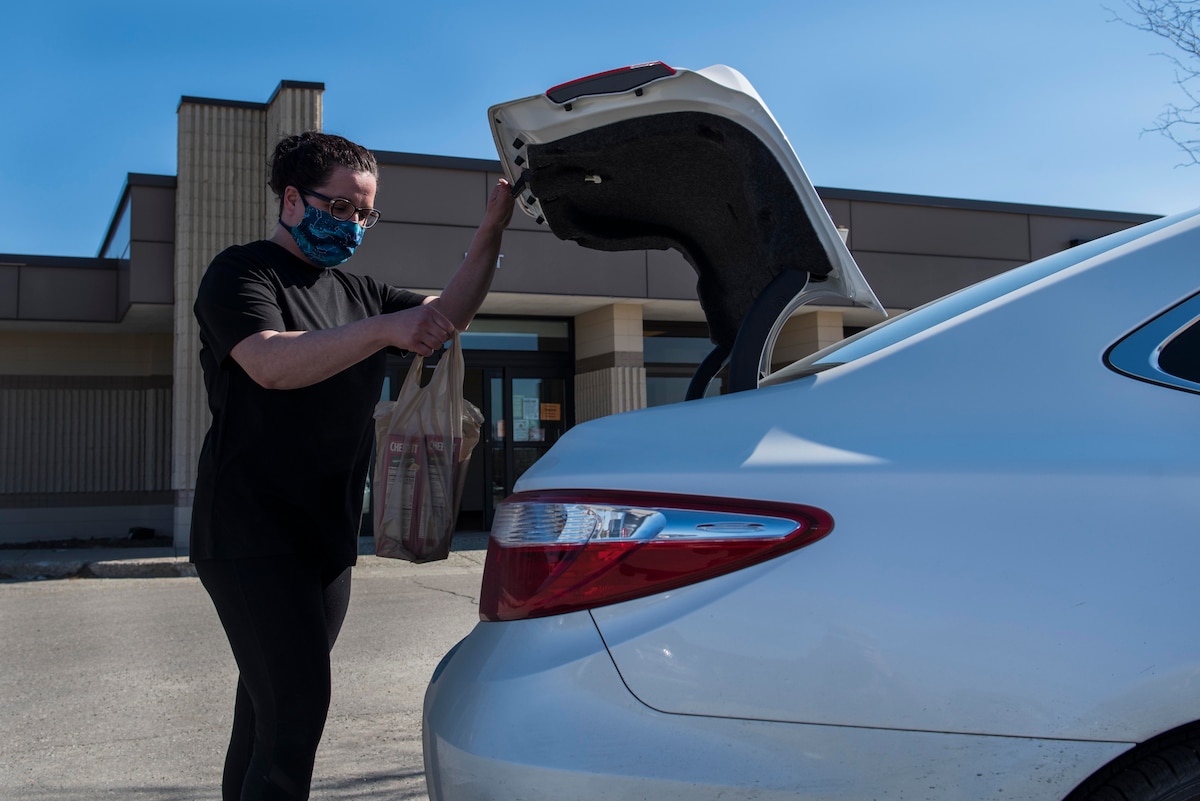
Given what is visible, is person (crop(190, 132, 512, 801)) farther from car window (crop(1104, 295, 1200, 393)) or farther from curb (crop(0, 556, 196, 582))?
curb (crop(0, 556, 196, 582))

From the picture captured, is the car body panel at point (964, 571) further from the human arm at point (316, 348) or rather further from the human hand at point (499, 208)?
the human hand at point (499, 208)

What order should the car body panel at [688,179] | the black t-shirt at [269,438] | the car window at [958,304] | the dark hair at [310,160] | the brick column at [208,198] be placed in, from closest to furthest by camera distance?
the car window at [958,304]
the car body panel at [688,179]
the black t-shirt at [269,438]
the dark hair at [310,160]
the brick column at [208,198]

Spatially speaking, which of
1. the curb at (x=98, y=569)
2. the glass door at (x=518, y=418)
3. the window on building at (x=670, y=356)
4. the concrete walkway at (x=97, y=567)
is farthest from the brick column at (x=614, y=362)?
the curb at (x=98, y=569)

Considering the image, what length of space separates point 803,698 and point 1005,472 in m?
0.46

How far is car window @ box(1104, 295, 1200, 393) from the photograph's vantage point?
5.31ft

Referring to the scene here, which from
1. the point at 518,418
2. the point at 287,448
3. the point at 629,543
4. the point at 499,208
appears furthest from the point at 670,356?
the point at 629,543

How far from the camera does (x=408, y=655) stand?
5.89 meters

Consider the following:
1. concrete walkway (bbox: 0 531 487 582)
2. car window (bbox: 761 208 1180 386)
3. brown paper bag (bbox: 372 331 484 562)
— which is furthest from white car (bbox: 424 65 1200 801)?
concrete walkway (bbox: 0 531 487 582)

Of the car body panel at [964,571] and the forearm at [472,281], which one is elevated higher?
the forearm at [472,281]

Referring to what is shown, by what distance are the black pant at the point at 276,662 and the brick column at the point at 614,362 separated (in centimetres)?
1117

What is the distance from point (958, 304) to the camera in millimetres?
2047

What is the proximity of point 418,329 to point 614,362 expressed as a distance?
11.5 m

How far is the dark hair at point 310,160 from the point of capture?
246 cm

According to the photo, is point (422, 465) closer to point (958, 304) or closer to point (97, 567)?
point (958, 304)
